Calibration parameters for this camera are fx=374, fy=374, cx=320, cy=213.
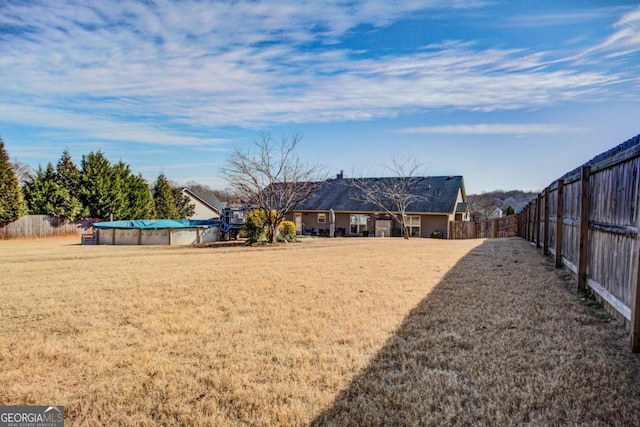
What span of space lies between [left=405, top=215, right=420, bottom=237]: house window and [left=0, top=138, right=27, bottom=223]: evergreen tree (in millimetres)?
27370

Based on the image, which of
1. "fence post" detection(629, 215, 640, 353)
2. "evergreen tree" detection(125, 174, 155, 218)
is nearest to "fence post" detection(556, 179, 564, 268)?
"fence post" detection(629, 215, 640, 353)

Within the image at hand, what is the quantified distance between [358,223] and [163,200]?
60.4 ft

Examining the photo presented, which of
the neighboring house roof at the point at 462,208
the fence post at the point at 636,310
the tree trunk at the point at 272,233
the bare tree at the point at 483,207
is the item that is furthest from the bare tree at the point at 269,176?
the bare tree at the point at 483,207

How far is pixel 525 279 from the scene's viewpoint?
7152 millimetres

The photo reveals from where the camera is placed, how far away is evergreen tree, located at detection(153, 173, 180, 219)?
34.8 metres

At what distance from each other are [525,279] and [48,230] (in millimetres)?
31177

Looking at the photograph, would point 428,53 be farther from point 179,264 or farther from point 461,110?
point 179,264

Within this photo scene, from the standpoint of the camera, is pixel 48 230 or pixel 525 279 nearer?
pixel 525 279

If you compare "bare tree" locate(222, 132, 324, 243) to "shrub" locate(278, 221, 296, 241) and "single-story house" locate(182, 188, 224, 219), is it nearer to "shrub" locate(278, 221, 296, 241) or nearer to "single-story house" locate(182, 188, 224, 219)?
"shrub" locate(278, 221, 296, 241)

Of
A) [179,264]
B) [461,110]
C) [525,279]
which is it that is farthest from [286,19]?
[461,110]

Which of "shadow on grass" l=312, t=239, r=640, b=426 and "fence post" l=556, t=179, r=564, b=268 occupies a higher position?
"fence post" l=556, t=179, r=564, b=268

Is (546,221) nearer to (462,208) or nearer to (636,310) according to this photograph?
(636,310)

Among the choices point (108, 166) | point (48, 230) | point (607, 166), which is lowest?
point (48, 230)

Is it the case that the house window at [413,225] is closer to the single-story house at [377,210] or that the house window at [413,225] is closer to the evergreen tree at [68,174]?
the single-story house at [377,210]
